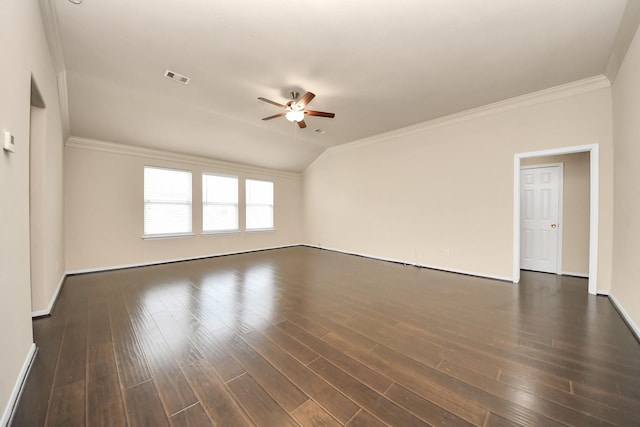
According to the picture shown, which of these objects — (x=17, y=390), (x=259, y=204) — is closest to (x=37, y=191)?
(x=17, y=390)

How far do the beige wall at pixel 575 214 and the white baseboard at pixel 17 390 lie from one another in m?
6.74

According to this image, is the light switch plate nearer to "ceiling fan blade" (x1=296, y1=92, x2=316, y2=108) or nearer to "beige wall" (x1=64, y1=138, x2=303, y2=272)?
"ceiling fan blade" (x1=296, y1=92, x2=316, y2=108)

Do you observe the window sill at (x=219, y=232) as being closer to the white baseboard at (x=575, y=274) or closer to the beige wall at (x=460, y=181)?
the beige wall at (x=460, y=181)

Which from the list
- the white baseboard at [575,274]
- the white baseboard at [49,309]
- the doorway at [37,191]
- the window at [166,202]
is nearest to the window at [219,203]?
the window at [166,202]

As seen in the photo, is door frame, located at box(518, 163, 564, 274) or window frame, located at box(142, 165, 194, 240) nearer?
door frame, located at box(518, 163, 564, 274)

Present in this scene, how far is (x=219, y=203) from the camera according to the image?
6.13 metres

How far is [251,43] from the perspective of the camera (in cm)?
252

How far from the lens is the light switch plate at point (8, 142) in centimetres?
132

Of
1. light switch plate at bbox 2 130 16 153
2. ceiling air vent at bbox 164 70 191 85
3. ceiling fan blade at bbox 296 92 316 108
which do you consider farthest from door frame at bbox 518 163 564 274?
light switch plate at bbox 2 130 16 153

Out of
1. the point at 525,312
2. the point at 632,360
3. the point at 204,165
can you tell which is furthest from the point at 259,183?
the point at 632,360

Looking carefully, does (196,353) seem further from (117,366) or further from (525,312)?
(525,312)

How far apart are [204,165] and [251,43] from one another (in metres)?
3.93

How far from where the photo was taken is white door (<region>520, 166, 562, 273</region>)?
4.33 meters

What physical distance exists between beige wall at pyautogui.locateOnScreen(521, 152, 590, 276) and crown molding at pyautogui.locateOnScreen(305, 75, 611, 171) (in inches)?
53.7
